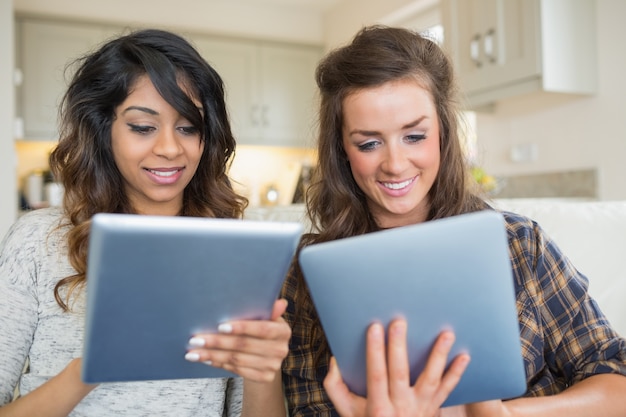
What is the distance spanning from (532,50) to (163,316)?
2.71 metres

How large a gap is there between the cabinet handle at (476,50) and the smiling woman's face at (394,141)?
230 centimetres

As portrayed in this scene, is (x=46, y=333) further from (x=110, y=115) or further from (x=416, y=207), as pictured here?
(x=416, y=207)

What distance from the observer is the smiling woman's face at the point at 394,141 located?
1075 mm

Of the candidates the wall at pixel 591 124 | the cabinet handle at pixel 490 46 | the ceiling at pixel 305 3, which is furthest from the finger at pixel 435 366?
the ceiling at pixel 305 3

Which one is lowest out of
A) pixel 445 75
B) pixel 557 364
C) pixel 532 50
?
pixel 557 364

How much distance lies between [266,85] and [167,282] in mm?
4564

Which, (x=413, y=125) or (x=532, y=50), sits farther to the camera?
(x=532, y=50)

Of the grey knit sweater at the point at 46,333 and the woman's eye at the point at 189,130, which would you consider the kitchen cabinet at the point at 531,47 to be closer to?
the woman's eye at the point at 189,130

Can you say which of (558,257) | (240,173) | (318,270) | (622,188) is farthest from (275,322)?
(240,173)

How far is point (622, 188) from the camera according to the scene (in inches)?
110

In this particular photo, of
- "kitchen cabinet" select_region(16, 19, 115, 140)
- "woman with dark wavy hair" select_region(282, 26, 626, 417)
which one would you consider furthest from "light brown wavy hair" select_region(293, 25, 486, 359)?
"kitchen cabinet" select_region(16, 19, 115, 140)

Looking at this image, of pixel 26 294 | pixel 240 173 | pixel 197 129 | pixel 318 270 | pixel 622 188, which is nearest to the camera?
pixel 318 270

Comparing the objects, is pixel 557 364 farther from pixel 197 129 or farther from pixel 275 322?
pixel 197 129

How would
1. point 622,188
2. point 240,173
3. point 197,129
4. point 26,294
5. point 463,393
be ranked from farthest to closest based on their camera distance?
point 240,173, point 622,188, point 197,129, point 26,294, point 463,393
